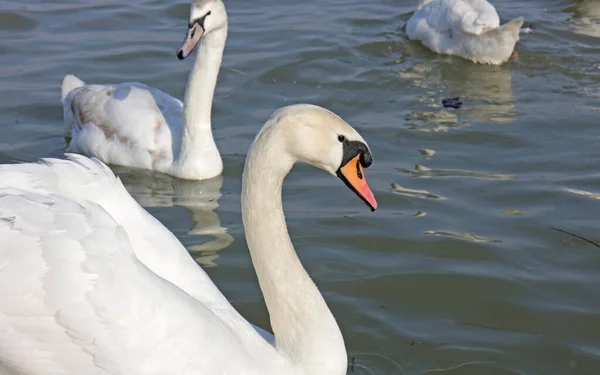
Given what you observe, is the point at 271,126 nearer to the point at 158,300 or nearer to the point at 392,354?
the point at 158,300

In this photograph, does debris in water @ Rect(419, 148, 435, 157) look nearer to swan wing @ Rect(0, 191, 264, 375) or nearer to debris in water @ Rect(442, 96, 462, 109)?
debris in water @ Rect(442, 96, 462, 109)

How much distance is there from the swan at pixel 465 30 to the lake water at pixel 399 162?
0.48 ft

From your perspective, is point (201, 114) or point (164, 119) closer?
point (201, 114)

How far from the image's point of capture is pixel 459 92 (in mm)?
9523

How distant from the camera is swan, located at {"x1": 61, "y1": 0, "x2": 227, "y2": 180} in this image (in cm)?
770

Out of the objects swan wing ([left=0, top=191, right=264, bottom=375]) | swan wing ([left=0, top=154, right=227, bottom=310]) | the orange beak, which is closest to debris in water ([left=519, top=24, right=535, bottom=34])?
the orange beak

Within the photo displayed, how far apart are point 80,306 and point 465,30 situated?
23.7 feet

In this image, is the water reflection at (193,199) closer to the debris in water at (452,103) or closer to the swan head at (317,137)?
the swan head at (317,137)

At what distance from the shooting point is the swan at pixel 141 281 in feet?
12.9

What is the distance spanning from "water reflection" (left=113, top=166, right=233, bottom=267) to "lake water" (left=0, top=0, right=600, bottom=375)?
0.02 m

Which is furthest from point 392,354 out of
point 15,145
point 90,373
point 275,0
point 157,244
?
point 275,0

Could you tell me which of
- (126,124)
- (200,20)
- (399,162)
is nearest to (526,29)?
(399,162)

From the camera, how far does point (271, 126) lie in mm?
4414

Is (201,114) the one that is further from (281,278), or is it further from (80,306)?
(80,306)
